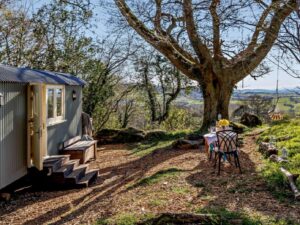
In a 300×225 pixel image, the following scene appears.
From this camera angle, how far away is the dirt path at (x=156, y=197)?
14.1ft

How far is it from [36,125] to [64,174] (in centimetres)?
111

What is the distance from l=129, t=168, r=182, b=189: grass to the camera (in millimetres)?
5798

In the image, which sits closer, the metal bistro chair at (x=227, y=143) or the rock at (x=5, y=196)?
the rock at (x=5, y=196)

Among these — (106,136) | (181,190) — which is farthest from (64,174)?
(106,136)

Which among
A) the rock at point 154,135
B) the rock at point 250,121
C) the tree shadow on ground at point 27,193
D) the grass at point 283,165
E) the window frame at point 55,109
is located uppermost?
the window frame at point 55,109

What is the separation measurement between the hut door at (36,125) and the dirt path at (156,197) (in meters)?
0.69

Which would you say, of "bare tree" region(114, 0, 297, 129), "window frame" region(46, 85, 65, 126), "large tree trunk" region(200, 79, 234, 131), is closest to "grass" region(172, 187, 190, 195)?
"window frame" region(46, 85, 65, 126)

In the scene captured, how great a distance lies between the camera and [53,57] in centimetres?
1419

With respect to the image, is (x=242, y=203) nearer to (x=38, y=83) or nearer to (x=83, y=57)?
(x=38, y=83)

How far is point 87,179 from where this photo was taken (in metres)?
6.68

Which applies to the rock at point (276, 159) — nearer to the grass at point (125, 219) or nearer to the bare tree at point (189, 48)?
the bare tree at point (189, 48)

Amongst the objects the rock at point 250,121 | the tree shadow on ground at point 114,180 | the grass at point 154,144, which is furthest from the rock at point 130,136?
the rock at point 250,121

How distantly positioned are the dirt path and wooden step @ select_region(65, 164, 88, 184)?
1.00 ft

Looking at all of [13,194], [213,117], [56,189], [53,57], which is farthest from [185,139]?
[53,57]
